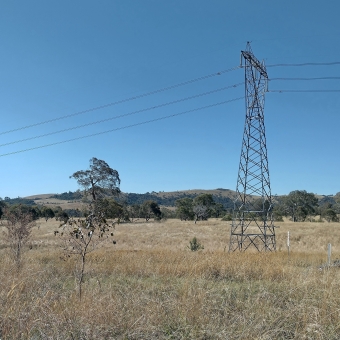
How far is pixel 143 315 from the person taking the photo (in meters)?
4.43

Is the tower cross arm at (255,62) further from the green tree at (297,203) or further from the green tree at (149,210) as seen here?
the green tree at (149,210)

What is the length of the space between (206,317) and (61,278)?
4.97 metres

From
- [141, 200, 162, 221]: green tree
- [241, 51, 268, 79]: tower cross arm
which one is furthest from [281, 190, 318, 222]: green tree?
[241, 51, 268, 79]: tower cross arm

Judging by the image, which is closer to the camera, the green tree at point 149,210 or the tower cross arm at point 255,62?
the tower cross arm at point 255,62

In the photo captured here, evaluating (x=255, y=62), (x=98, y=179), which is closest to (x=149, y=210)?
(x=98, y=179)

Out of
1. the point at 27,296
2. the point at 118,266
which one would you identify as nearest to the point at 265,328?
the point at 27,296

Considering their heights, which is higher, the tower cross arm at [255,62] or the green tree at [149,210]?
the tower cross arm at [255,62]

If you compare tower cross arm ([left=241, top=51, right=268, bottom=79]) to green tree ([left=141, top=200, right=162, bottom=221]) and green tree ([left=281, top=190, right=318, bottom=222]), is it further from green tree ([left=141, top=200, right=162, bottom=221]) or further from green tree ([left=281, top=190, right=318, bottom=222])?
green tree ([left=141, top=200, right=162, bottom=221])

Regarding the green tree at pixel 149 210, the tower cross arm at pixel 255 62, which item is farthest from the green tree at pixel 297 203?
the tower cross arm at pixel 255 62

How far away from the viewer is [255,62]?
60.5ft

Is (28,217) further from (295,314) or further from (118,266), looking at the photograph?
(295,314)

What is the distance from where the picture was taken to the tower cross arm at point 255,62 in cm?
1781

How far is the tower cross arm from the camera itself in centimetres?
1781

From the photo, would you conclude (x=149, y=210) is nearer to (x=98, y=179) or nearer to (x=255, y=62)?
(x=98, y=179)
